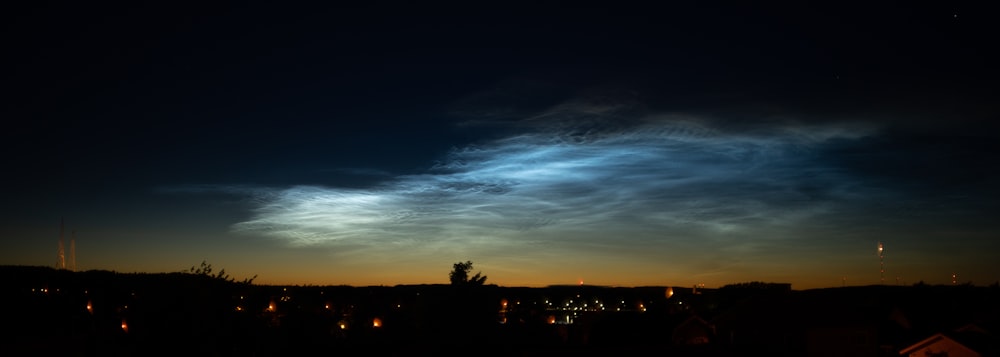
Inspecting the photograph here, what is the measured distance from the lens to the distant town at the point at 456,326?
1877cm

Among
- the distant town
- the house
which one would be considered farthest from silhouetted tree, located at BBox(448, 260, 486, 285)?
the house

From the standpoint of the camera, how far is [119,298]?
93750mm

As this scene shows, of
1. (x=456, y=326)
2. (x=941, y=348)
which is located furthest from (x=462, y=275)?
(x=941, y=348)

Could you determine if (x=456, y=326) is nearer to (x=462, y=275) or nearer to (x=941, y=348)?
(x=462, y=275)

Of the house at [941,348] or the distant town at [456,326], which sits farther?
the house at [941,348]

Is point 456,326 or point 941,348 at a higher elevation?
point 456,326

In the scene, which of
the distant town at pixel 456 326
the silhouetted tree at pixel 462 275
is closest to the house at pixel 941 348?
the distant town at pixel 456 326

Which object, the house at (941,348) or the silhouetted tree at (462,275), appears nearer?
the silhouetted tree at (462,275)

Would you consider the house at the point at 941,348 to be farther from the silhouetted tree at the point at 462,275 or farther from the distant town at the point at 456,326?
the silhouetted tree at the point at 462,275

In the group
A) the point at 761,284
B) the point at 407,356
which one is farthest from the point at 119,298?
the point at 761,284

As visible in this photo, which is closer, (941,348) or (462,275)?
(462,275)

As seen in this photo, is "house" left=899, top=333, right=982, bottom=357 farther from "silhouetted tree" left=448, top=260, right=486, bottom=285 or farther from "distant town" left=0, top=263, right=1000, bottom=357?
"silhouetted tree" left=448, top=260, right=486, bottom=285

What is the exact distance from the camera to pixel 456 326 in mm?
19750

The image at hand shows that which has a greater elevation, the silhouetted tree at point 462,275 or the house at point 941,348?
the silhouetted tree at point 462,275
